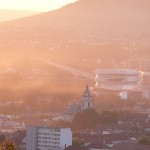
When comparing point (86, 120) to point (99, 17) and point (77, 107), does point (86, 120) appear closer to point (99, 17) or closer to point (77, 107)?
point (77, 107)

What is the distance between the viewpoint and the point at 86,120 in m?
32.4

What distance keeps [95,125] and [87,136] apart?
12.7 feet

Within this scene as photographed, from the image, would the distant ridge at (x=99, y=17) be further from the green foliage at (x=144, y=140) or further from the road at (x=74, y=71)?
the green foliage at (x=144, y=140)

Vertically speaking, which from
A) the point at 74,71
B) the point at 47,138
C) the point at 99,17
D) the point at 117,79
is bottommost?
the point at 47,138

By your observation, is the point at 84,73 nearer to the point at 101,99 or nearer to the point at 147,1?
the point at 101,99

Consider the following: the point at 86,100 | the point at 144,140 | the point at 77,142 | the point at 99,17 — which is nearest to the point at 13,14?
the point at 99,17

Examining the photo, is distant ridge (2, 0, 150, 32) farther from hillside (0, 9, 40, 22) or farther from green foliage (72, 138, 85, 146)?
green foliage (72, 138, 85, 146)

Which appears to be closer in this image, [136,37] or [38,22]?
Answer: [136,37]

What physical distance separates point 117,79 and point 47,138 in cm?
2790

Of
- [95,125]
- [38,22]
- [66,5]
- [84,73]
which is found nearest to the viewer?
[95,125]

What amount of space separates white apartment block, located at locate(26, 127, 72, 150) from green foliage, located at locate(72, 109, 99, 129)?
209 inches

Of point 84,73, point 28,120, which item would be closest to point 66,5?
point 84,73

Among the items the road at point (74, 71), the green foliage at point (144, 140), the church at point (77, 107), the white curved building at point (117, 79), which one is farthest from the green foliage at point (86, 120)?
the road at point (74, 71)

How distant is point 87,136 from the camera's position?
2827 cm
